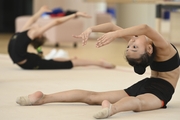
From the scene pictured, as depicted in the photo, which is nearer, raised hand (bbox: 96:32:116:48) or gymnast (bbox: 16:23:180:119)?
raised hand (bbox: 96:32:116:48)

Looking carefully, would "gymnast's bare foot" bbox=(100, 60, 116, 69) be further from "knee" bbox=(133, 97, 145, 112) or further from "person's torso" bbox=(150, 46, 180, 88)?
"knee" bbox=(133, 97, 145, 112)

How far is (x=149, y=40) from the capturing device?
271cm

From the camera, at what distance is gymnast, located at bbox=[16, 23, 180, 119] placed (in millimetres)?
2537

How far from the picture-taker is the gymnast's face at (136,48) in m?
2.63

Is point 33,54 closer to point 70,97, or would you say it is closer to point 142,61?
point 70,97

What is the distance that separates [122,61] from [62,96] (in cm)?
301

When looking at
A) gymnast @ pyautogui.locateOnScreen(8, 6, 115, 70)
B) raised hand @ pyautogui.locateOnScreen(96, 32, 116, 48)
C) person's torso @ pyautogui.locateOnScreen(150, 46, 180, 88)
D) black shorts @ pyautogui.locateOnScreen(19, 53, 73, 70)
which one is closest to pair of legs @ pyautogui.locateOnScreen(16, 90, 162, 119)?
person's torso @ pyautogui.locateOnScreen(150, 46, 180, 88)

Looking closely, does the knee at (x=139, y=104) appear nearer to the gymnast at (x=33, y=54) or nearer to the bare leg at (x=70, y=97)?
the bare leg at (x=70, y=97)

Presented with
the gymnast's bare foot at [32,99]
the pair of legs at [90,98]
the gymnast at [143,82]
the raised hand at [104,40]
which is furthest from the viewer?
the gymnast's bare foot at [32,99]

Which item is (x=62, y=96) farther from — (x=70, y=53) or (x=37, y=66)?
(x=70, y=53)

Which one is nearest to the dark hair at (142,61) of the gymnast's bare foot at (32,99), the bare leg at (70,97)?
the bare leg at (70,97)

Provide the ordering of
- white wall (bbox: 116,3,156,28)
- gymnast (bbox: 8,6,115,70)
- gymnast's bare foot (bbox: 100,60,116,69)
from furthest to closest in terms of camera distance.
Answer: white wall (bbox: 116,3,156,28), gymnast's bare foot (bbox: 100,60,116,69), gymnast (bbox: 8,6,115,70)

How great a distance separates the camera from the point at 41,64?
475cm

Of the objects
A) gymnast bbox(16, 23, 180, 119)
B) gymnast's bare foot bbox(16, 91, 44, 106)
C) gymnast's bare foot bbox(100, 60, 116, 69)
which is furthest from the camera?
gymnast's bare foot bbox(100, 60, 116, 69)
